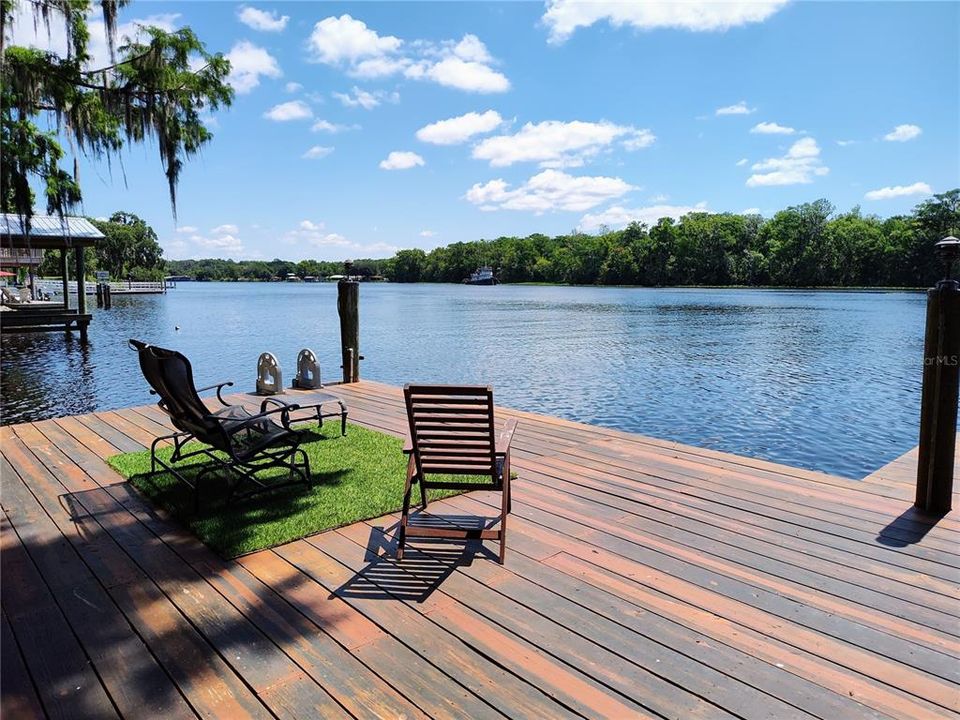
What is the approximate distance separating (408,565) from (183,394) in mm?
1908

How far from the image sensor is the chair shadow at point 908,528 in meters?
3.33

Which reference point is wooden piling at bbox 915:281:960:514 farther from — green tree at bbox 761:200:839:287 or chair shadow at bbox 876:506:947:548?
green tree at bbox 761:200:839:287

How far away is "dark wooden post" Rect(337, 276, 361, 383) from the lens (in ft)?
27.7

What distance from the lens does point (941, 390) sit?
11.8 ft

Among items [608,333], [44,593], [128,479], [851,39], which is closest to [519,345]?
[608,333]

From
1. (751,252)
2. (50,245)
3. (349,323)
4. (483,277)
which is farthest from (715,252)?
(349,323)

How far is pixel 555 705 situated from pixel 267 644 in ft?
3.67

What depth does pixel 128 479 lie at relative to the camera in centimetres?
438

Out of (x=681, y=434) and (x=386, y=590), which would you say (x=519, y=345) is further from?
(x=386, y=590)

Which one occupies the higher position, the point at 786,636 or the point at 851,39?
the point at 851,39

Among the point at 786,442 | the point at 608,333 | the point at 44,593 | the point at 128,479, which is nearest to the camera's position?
the point at 44,593

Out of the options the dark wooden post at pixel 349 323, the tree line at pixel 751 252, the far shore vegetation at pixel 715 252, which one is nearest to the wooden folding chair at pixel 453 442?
the dark wooden post at pixel 349 323

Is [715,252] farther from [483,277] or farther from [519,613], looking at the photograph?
[519,613]

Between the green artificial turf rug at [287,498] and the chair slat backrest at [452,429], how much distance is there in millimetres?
688
